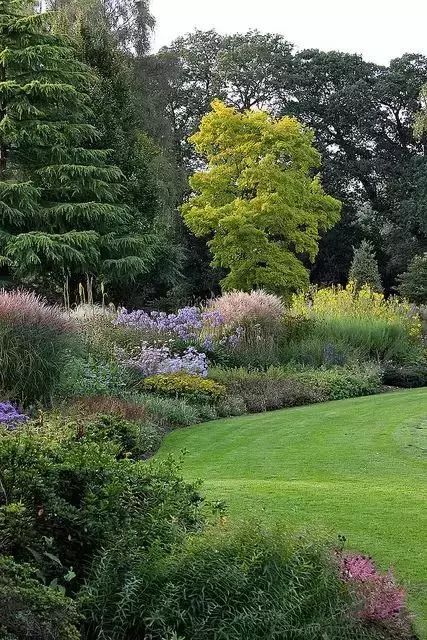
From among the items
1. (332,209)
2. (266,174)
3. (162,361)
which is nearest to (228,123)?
(266,174)

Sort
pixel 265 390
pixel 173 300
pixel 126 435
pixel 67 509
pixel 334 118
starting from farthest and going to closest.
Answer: pixel 334 118, pixel 173 300, pixel 265 390, pixel 126 435, pixel 67 509

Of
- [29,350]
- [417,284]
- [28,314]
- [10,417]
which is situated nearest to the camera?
[10,417]

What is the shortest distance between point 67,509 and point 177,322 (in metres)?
10.7

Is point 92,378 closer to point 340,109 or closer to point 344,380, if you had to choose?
point 344,380

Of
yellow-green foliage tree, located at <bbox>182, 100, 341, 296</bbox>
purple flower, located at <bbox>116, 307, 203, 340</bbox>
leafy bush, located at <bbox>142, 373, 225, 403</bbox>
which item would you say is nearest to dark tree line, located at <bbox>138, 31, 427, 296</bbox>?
yellow-green foliage tree, located at <bbox>182, 100, 341, 296</bbox>

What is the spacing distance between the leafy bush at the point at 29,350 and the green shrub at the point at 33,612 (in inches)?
232

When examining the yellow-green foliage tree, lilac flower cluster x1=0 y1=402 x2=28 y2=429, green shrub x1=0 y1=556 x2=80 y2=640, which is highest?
the yellow-green foliage tree

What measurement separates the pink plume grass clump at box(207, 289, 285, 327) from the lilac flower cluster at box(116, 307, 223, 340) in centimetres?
23

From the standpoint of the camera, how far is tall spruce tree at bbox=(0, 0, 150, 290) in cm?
1869

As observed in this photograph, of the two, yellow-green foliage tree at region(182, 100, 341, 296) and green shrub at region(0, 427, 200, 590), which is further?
yellow-green foliage tree at region(182, 100, 341, 296)

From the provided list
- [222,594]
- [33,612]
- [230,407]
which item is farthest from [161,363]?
[33,612]

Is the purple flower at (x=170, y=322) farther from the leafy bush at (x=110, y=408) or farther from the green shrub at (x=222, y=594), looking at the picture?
the green shrub at (x=222, y=594)

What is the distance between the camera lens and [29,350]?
8266 mm

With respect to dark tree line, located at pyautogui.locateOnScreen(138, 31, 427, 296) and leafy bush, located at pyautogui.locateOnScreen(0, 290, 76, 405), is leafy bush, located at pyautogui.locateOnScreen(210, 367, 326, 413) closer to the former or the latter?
leafy bush, located at pyautogui.locateOnScreen(0, 290, 76, 405)
